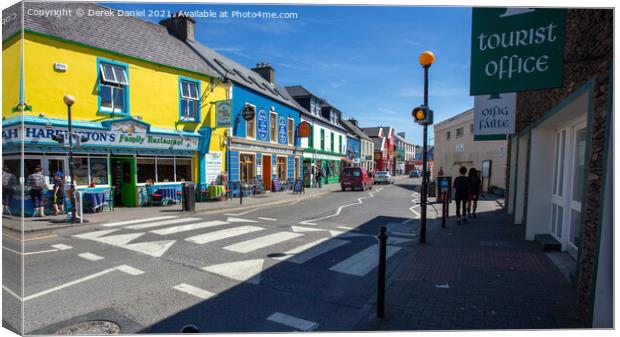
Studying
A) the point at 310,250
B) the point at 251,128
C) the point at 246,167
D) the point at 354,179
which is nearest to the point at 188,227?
the point at 310,250

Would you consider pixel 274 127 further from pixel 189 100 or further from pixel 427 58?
pixel 427 58

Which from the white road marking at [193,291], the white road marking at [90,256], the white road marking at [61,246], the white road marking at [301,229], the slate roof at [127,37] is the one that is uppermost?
the slate roof at [127,37]

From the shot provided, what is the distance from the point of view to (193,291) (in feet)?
13.6

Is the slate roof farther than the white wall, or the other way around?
the slate roof

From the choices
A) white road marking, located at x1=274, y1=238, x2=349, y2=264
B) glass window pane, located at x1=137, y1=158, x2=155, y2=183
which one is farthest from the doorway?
white road marking, located at x1=274, y1=238, x2=349, y2=264

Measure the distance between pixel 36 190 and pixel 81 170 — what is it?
2.02m

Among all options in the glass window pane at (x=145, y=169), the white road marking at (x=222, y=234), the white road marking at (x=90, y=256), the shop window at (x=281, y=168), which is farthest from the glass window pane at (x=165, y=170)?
the shop window at (x=281, y=168)

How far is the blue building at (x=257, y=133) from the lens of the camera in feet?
54.8

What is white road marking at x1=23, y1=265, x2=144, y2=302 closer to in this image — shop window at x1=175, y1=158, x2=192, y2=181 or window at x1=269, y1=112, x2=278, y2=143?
shop window at x1=175, y1=158, x2=192, y2=181

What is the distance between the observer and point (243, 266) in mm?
5172

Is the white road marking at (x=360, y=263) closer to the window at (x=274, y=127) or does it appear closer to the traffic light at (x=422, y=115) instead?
the traffic light at (x=422, y=115)

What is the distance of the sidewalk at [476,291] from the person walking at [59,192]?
1076cm

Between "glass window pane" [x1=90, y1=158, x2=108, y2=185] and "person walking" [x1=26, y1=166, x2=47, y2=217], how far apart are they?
6.56 ft

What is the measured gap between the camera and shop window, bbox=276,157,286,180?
2166 cm
